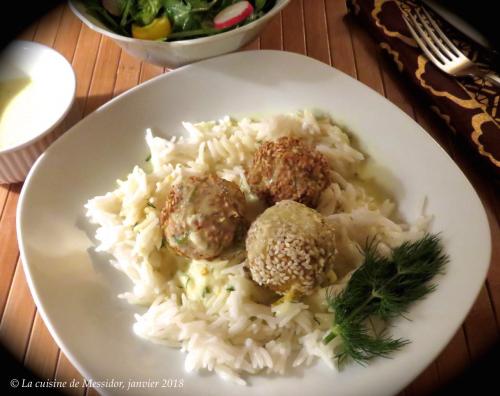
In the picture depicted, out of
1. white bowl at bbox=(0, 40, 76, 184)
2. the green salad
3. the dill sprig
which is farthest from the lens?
the green salad

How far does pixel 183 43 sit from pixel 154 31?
241 millimetres

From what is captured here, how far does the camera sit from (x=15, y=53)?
7.72ft

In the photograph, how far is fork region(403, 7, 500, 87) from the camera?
2180 mm

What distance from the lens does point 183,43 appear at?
2066mm

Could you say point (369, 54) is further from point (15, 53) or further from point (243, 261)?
point (15, 53)

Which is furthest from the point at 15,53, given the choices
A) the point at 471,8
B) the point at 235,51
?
the point at 471,8

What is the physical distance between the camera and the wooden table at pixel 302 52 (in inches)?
64.9

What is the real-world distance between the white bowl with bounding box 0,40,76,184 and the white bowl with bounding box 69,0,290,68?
229mm

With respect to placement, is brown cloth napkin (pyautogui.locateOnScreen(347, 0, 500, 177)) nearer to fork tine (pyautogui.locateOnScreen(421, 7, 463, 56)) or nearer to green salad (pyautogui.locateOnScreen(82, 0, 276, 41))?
fork tine (pyautogui.locateOnScreen(421, 7, 463, 56))

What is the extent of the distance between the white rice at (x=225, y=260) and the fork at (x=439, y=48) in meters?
0.60

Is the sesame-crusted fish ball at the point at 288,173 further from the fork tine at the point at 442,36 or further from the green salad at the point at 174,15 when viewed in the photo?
the fork tine at the point at 442,36

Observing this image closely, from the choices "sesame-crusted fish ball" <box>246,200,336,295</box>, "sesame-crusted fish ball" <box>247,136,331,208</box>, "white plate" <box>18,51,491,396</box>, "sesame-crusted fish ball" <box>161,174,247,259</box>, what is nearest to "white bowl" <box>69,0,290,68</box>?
"white plate" <box>18,51,491,396</box>

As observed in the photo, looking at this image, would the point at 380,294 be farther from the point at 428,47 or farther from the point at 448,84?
the point at 428,47

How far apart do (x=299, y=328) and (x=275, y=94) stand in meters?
1.04
